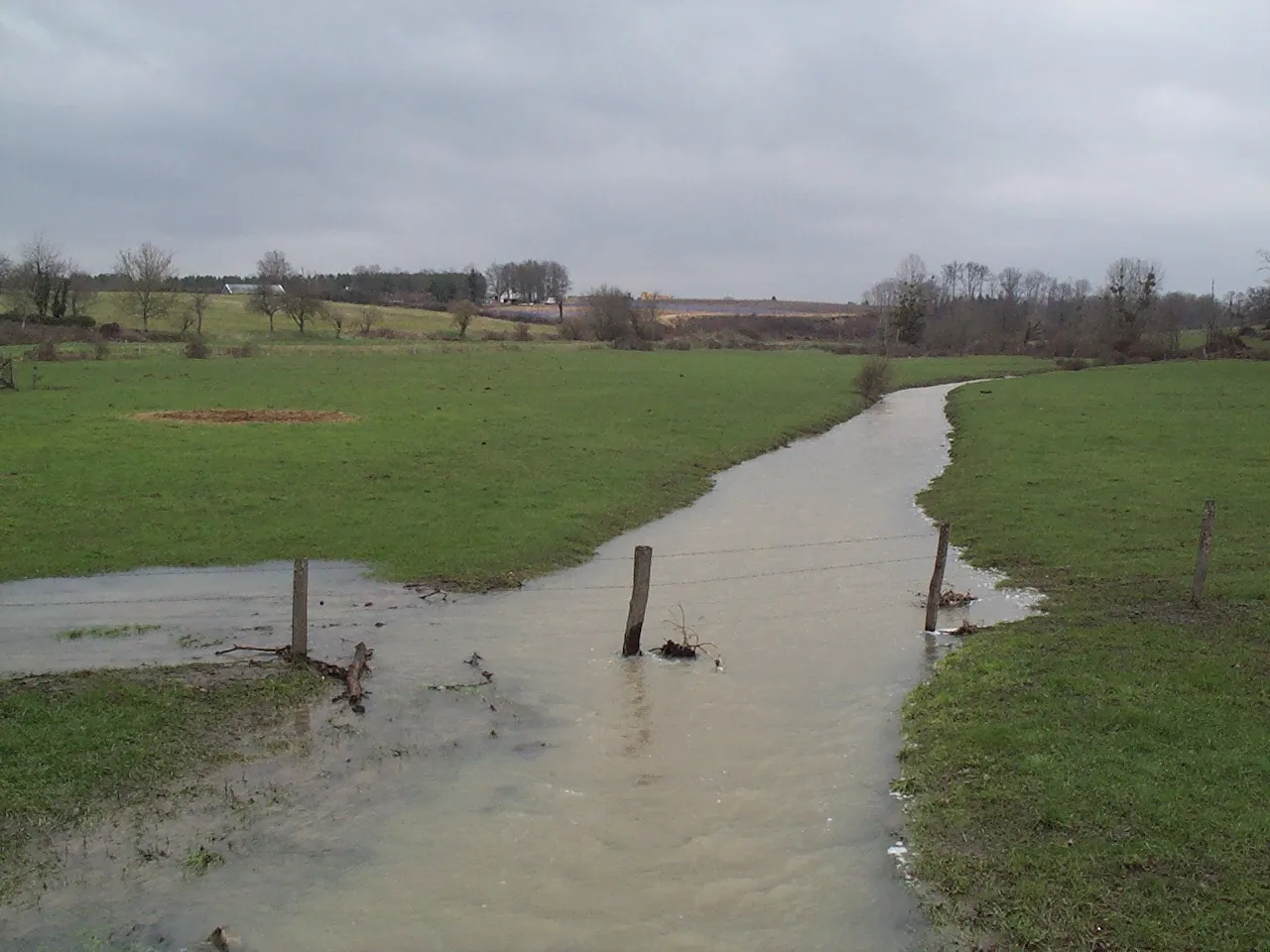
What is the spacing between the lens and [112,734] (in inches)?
452

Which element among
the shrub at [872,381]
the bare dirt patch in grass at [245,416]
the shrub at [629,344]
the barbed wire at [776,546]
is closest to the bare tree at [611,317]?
the shrub at [629,344]

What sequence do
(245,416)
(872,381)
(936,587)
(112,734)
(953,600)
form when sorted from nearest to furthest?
(112,734)
(936,587)
(953,600)
(245,416)
(872,381)

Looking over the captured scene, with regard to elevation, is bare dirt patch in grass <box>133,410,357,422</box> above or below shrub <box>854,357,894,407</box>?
below

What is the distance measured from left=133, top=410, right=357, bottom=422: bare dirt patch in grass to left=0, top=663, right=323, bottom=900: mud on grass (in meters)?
27.2

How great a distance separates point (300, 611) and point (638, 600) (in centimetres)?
492

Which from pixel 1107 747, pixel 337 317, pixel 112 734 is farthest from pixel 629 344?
pixel 1107 747

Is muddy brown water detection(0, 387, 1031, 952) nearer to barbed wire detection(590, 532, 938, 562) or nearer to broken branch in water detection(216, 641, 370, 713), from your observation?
broken branch in water detection(216, 641, 370, 713)

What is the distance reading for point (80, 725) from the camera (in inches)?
456

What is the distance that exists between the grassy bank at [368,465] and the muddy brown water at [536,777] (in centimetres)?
220

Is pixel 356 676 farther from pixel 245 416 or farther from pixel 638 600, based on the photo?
pixel 245 416

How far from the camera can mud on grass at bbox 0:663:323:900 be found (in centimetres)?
988

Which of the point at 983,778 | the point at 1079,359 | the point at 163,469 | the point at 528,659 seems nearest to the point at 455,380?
the point at 163,469

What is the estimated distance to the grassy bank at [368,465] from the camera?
2131cm

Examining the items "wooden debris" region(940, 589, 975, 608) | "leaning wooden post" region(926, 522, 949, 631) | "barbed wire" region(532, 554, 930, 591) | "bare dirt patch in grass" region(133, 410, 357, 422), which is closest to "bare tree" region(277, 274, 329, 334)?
"bare dirt patch in grass" region(133, 410, 357, 422)
